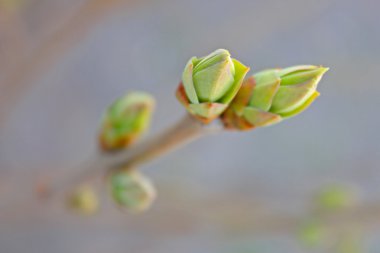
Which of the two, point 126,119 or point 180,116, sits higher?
point 180,116

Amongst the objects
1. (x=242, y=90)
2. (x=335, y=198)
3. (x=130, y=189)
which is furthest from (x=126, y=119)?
(x=335, y=198)

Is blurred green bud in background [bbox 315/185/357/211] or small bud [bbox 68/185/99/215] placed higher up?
small bud [bbox 68/185/99/215]

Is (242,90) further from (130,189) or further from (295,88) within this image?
(130,189)

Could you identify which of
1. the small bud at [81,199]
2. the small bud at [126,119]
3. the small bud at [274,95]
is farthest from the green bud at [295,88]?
the small bud at [81,199]

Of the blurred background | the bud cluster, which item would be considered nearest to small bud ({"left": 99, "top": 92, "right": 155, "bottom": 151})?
the bud cluster

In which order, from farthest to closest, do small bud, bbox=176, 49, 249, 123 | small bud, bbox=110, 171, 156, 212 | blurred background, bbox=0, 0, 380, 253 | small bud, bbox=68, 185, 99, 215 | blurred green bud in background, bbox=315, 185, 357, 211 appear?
blurred background, bbox=0, 0, 380, 253, blurred green bud in background, bbox=315, 185, 357, 211, small bud, bbox=68, 185, 99, 215, small bud, bbox=110, 171, 156, 212, small bud, bbox=176, 49, 249, 123

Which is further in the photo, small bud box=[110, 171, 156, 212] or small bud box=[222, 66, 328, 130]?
small bud box=[110, 171, 156, 212]

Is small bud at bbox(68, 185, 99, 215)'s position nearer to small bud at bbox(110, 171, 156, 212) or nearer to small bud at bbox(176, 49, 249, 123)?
small bud at bbox(110, 171, 156, 212)

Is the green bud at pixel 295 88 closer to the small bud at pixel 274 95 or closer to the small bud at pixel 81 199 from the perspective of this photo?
the small bud at pixel 274 95
